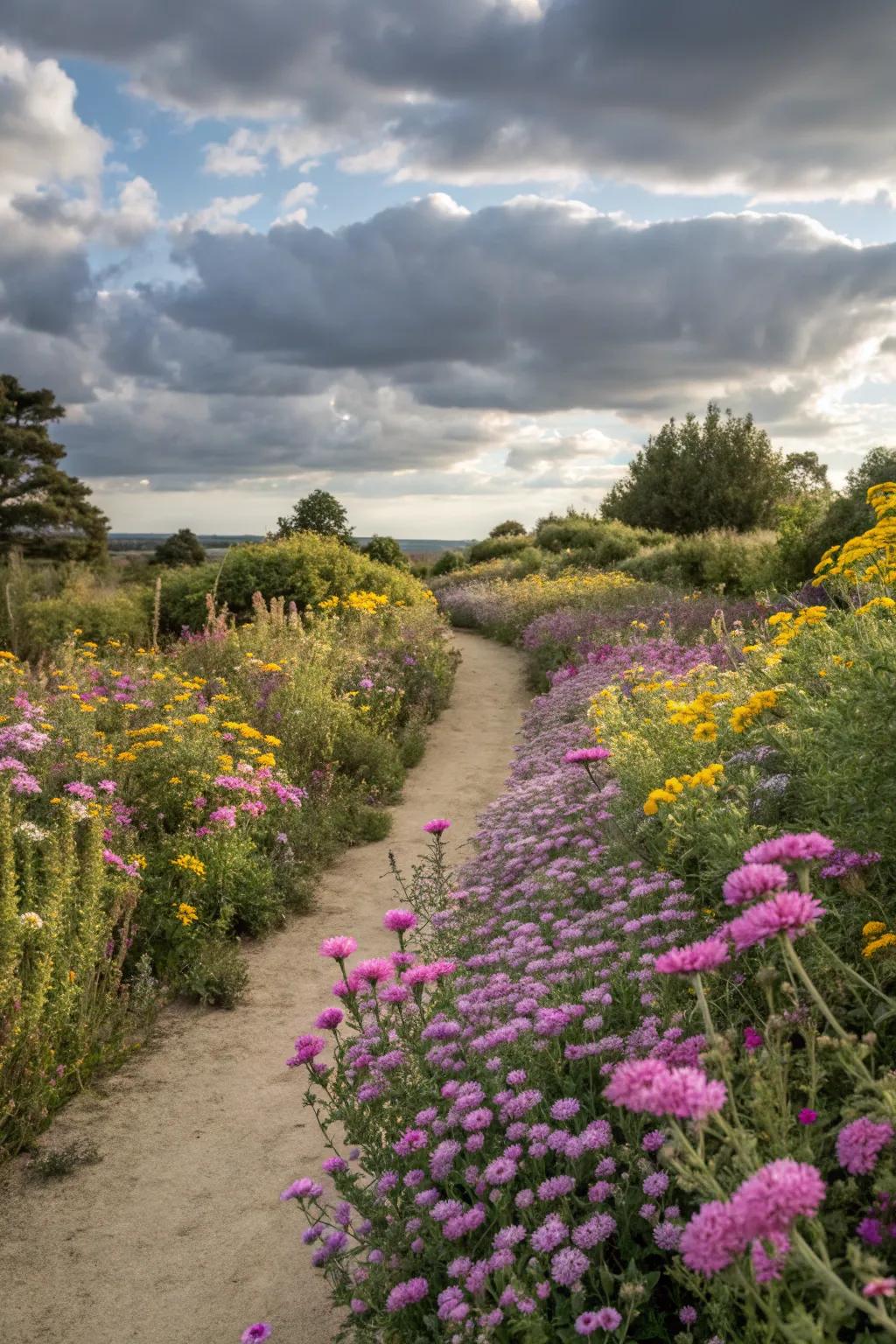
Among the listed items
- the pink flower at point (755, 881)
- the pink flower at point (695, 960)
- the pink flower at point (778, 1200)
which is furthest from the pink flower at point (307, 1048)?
the pink flower at point (778, 1200)

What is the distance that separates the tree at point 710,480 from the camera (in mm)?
34000

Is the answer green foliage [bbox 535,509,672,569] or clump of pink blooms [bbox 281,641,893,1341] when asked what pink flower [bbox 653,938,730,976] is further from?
green foliage [bbox 535,509,672,569]

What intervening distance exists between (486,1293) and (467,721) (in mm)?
9688

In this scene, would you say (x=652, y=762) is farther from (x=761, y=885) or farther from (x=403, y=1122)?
A: (x=761, y=885)

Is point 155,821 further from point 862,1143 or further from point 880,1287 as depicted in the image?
point 880,1287

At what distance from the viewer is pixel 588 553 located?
27.1m

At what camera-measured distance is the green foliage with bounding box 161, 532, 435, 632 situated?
1602 cm

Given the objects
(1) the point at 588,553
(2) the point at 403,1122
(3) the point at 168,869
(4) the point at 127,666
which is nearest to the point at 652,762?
(2) the point at 403,1122

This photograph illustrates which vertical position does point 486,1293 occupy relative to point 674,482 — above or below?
below

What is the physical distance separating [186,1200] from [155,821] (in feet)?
9.09

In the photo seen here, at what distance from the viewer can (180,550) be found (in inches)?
1781

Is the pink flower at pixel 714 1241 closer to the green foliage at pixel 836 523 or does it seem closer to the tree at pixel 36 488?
the green foliage at pixel 836 523

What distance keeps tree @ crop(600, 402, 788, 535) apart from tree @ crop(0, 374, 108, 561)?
22.3 meters

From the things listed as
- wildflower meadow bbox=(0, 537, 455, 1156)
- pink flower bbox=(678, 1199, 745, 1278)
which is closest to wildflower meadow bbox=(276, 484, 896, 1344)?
pink flower bbox=(678, 1199, 745, 1278)
